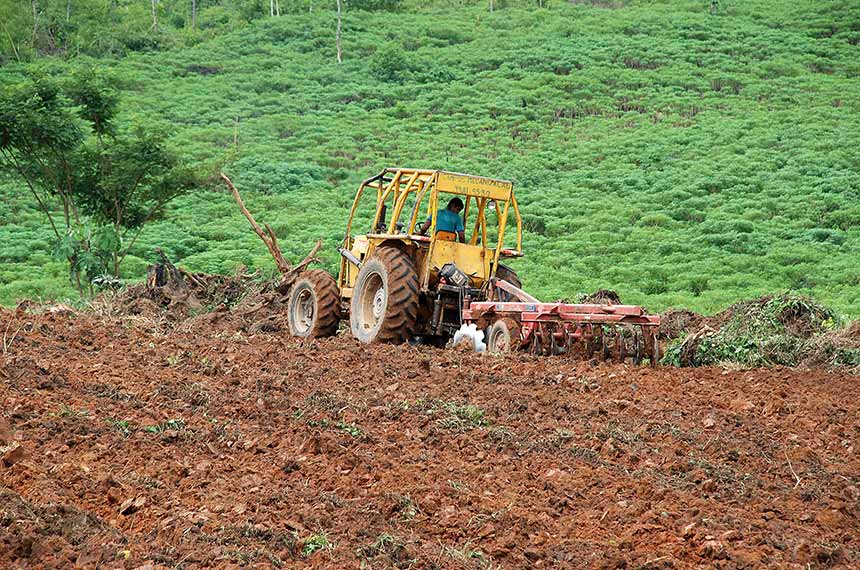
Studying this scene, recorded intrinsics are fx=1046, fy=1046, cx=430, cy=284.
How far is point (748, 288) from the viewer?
21.5m

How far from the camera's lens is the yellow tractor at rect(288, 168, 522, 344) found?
1277 centimetres

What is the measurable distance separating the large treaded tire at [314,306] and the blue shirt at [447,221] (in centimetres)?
197

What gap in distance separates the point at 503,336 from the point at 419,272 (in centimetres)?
197

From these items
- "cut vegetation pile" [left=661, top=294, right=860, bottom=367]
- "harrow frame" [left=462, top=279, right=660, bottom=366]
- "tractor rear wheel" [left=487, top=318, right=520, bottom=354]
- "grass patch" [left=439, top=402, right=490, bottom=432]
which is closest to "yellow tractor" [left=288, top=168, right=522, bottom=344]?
"tractor rear wheel" [left=487, top=318, right=520, bottom=354]

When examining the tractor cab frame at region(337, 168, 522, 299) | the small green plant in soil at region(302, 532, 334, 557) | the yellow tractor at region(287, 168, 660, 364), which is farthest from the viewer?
the tractor cab frame at region(337, 168, 522, 299)

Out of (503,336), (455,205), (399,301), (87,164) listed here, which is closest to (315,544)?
(503,336)

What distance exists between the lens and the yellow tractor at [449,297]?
11672 millimetres

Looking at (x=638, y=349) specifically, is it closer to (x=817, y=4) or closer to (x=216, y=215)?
(x=216, y=215)

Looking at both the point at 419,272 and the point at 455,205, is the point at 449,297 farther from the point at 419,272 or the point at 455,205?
the point at 455,205

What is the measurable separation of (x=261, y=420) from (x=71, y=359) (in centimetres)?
346

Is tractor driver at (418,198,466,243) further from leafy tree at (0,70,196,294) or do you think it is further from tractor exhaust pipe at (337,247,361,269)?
leafy tree at (0,70,196,294)

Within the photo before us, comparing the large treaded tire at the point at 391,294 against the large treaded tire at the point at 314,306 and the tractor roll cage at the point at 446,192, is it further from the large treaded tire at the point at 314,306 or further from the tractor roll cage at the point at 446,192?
the large treaded tire at the point at 314,306

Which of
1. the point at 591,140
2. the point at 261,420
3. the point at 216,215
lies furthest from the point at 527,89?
the point at 261,420

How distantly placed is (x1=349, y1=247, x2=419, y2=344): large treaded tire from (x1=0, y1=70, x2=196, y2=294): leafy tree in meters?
8.67
